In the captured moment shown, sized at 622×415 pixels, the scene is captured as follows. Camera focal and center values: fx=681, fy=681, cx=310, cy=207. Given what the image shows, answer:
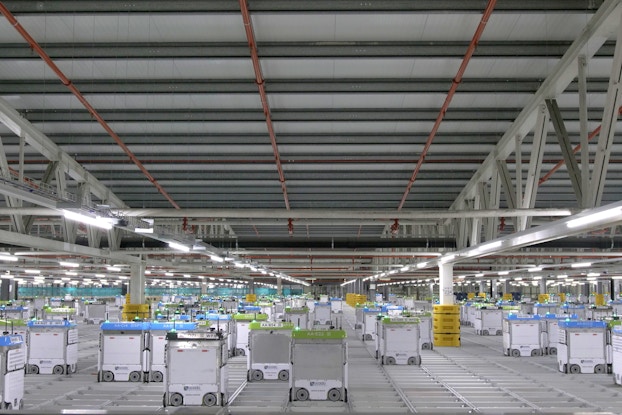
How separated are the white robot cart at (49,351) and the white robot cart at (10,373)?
6.34 meters

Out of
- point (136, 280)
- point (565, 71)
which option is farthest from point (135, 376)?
point (136, 280)

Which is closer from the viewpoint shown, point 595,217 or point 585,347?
point 595,217

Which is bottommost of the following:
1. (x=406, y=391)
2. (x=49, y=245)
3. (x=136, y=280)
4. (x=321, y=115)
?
(x=406, y=391)

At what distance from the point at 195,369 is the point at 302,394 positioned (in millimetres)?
2404

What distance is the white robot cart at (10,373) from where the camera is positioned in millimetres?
13094

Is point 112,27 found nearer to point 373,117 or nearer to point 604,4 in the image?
point 373,117

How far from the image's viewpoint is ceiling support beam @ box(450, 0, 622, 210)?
11023mm

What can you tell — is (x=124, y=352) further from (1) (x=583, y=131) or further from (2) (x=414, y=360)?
(1) (x=583, y=131)

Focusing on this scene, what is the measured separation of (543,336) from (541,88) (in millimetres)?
15889

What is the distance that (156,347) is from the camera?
18.5 meters

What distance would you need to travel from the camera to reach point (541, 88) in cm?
1473

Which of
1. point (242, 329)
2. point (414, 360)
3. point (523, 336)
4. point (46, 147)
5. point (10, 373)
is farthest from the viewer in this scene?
point (523, 336)

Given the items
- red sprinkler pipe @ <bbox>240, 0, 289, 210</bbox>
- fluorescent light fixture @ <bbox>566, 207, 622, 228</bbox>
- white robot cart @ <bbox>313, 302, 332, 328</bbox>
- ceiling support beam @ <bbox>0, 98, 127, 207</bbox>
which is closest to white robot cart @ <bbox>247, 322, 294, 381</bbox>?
red sprinkler pipe @ <bbox>240, 0, 289, 210</bbox>

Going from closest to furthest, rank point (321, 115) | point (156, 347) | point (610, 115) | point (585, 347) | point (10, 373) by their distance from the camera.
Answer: point (610, 115) < point (10, 373) < point (321, 115) < point (156, 347) < point (585, 347)
